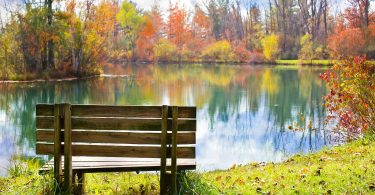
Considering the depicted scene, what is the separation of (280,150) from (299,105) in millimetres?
9985

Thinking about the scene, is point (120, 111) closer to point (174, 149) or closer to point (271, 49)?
point (174, 149)

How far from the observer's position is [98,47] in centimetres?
3775

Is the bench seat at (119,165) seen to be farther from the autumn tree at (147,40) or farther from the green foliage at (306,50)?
the autumn tree at (147,40)

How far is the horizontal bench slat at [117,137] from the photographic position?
15.9ft

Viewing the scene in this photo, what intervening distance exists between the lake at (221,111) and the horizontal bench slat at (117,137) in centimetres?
450

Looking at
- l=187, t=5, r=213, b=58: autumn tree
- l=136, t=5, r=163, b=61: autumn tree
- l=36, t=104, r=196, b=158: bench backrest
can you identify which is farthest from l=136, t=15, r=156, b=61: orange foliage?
l=36, t=104, r=196, b=158: bench backrest

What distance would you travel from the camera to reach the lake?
12.4 meters

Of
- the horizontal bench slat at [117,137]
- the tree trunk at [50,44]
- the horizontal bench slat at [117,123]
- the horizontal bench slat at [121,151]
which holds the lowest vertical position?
the horizontal bench slat at [121,151]

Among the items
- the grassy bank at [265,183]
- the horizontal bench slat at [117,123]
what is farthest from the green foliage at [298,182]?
the horizontal bench slat at [117,123]

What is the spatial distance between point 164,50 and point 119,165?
6867cm

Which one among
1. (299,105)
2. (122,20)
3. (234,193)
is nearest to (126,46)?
(122,20)

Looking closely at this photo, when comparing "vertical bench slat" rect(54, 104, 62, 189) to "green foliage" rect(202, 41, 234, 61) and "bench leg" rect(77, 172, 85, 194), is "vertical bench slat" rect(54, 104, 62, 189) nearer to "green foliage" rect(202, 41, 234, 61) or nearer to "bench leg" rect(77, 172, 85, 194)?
"bench leg" rect(77, 172, 85, 194)

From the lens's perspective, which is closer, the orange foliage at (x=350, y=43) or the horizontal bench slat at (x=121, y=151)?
the horizontal bench slat at (x=121, y=151)

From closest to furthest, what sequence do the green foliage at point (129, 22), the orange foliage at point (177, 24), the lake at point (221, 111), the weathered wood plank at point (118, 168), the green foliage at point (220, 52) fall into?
the weathered wood plank at point (118, 168)
the lake at point (221, 111)
the green foliage at point (220, 52)
the green foliage at point (129, 22)
the orange foliage at point (177, 24)
